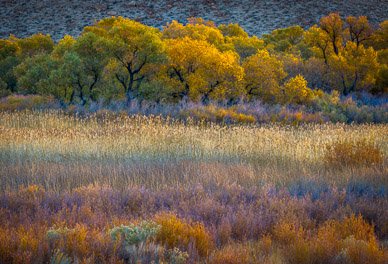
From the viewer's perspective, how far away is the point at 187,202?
444cm

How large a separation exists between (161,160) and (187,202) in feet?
8.86

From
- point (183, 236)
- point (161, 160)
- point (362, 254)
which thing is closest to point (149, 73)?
point (161, 160)

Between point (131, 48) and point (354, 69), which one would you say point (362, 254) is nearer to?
point (131, 48)

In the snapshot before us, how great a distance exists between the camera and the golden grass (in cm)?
566

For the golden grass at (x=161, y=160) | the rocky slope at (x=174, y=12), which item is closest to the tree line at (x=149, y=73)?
the golden grass at (x=161, y=160)

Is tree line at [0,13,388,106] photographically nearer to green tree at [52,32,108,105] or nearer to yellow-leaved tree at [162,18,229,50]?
green tree at [52,32,108,105]

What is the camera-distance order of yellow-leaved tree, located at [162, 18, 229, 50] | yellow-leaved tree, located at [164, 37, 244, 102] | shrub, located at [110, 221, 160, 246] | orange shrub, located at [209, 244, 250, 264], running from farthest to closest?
yellow-leaved tree, located at [162, 18, 229, 50] → yellow-leaved tree, located at [164, 37, 244, 102] → shrub, located at [110, 221, 160, 246] → orange shrub, located at [209, 244, 250, 264]

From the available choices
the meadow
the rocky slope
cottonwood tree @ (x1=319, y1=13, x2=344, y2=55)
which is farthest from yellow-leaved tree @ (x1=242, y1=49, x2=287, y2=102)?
the rocky slope

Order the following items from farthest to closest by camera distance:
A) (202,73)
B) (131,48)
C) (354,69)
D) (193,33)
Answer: (354,69) < (193,33) < (202,73) < (131,48)

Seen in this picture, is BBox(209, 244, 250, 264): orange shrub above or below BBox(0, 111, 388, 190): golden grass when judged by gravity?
above

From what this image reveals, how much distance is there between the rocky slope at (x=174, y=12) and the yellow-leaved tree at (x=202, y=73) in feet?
155

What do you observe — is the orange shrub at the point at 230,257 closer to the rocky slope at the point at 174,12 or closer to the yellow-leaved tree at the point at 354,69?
the yellow-leaved tree at the point at 354,69

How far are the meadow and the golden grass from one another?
4cm

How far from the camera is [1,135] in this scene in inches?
320
